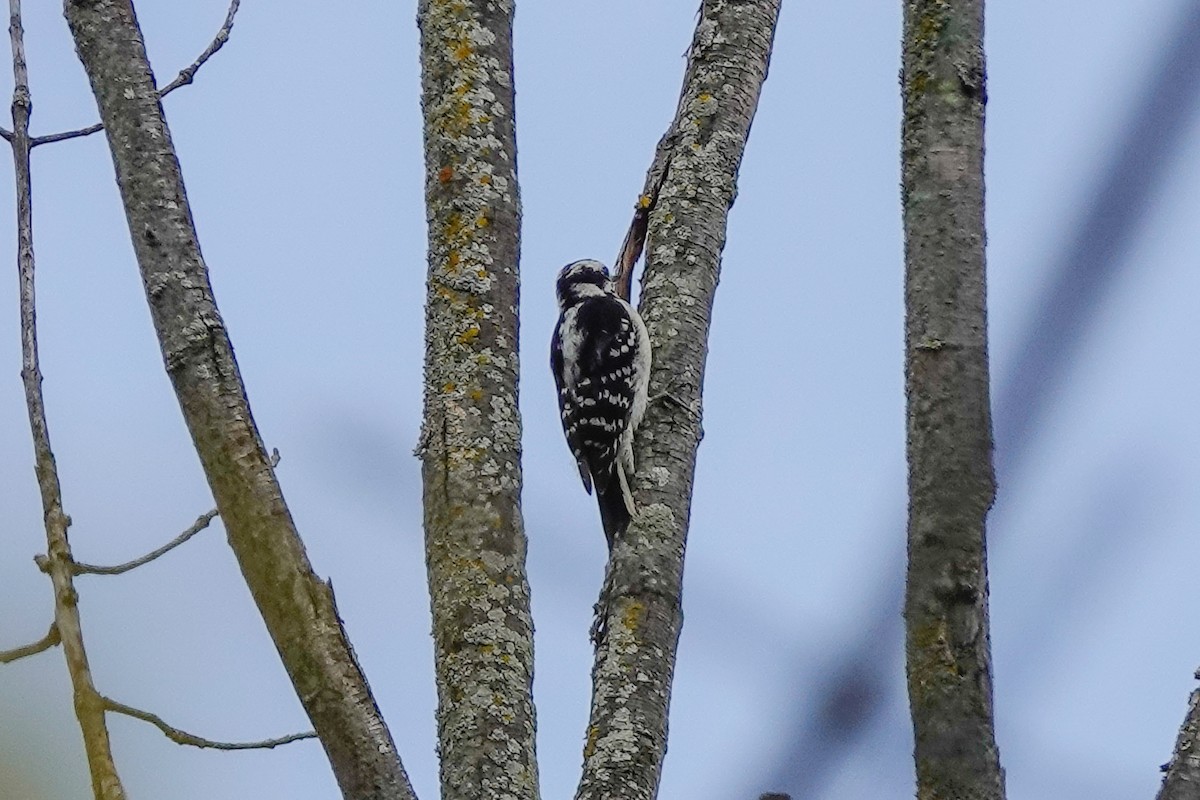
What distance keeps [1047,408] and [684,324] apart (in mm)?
2909

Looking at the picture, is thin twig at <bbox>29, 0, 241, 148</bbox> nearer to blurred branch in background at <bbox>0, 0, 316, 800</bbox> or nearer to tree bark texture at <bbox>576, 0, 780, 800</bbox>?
blurred branch in background at <bbox>0, 0, 316, 800</bbox>

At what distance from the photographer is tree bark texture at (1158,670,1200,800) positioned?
1.65 meters

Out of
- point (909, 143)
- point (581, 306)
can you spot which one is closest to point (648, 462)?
point (909, 143)

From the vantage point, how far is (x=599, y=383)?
17.6 ft

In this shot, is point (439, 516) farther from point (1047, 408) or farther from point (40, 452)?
point (1047, 408)

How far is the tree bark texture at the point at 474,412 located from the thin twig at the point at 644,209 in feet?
2.66

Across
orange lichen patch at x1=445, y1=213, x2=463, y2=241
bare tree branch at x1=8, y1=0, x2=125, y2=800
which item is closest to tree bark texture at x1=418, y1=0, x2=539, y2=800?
orange lichen patch at x1=445, y1=213, x2=463, y2=241

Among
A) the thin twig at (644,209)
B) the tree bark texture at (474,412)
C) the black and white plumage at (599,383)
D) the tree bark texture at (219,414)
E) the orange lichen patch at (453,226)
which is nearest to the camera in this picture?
the tree bark texture at (219,414)

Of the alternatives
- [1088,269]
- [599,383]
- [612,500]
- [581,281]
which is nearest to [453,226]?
[612,500]

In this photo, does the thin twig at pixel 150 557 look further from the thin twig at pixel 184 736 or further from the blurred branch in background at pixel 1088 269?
the blurred branch in background at pixel 1088 269

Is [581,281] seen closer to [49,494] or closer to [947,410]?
[49,494]

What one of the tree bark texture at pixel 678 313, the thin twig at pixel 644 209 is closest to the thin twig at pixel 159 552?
the tree bark texture at pixel 678 313

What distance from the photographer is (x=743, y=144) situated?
360 cm

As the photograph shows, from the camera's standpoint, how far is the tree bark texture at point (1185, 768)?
1650 millimetres
